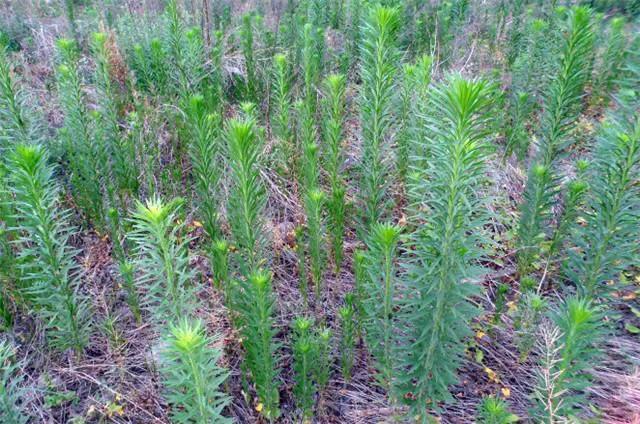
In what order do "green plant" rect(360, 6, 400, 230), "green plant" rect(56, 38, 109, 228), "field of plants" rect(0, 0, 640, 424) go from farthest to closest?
"green plant" rect(56, 38, 109, 228) < "green plant" rect(360, 6, 400, 230) < "field of plants" rect(0, 0, 640, 424)

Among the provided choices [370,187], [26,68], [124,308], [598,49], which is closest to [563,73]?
[370,187]

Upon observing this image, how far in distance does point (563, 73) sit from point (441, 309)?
1.97 metres

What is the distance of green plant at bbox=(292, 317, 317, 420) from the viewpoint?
8.95ft

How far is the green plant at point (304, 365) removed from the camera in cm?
273

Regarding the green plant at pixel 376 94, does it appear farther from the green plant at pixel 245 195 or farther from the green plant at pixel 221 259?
the green plant at pixel 221 259

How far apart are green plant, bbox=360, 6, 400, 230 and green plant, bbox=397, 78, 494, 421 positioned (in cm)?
97

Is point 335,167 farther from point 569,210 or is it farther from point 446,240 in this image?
point 569,210

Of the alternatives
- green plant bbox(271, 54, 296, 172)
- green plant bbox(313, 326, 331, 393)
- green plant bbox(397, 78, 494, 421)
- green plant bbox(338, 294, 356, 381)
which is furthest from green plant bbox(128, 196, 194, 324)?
green plant bbox(271, 54, 296, 172)

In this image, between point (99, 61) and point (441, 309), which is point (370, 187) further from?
point (99, 61)

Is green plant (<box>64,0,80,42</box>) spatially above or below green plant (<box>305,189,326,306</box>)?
A: above

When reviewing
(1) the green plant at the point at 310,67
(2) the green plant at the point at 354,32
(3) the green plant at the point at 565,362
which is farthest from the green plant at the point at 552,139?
(2) the green plant at the point at 354,32

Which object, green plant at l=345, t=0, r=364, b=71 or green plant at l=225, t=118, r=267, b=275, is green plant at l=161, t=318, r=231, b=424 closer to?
green plant at l=225, t=118, r=267, b=275

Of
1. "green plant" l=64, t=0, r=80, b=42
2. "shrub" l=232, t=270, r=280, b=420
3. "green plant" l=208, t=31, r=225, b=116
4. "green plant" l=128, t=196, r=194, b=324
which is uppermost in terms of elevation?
"green plant" l=64, t=0, r=80, b=42

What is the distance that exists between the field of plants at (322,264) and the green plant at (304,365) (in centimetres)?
2
